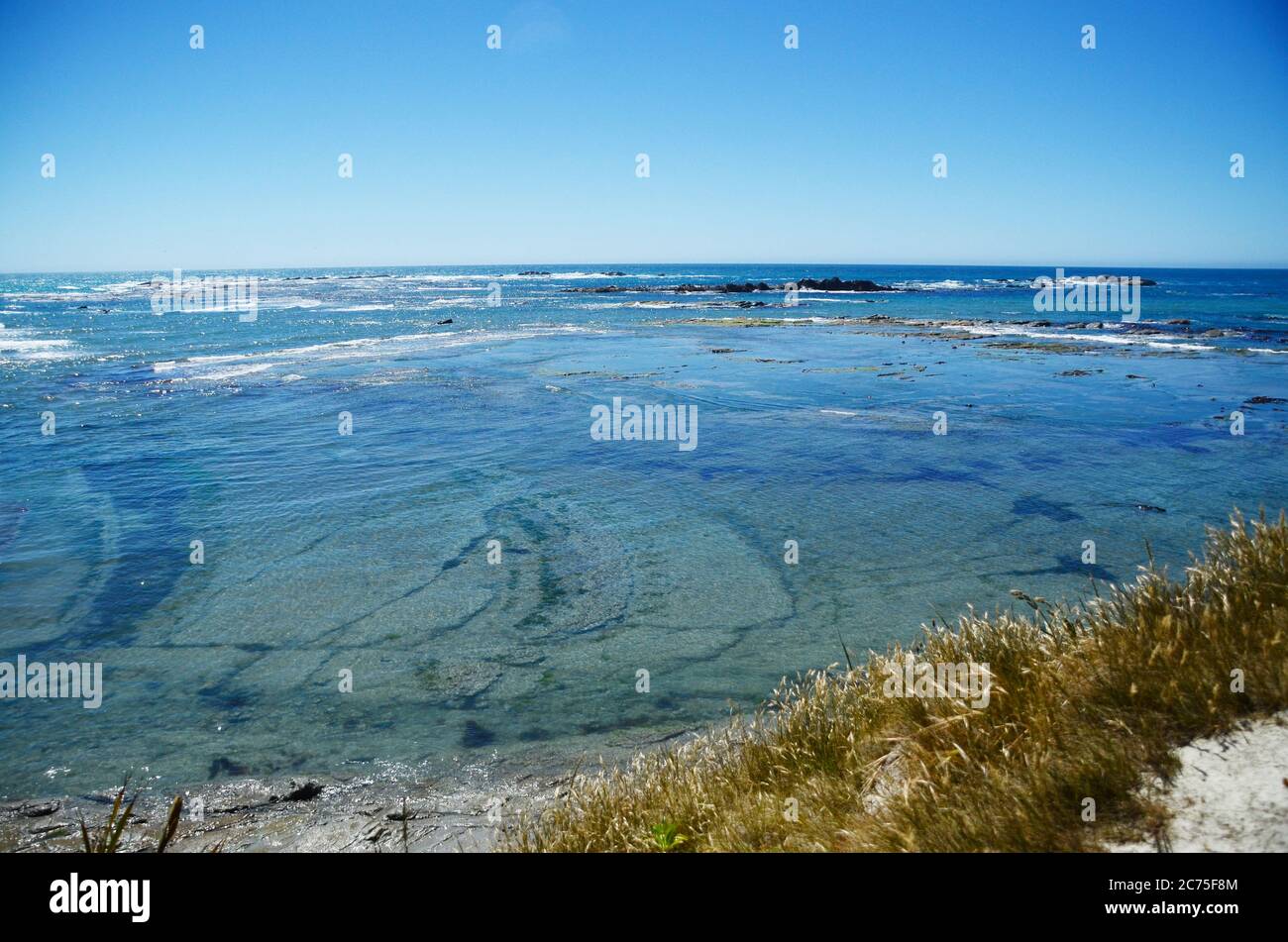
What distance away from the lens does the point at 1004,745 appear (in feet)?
14.1

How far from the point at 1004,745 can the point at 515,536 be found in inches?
384

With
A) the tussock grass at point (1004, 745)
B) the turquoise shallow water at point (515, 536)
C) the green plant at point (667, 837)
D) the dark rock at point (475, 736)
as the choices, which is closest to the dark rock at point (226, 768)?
the turquoise shallow water at point (515, 536)

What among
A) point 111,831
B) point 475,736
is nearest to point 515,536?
point 475,736

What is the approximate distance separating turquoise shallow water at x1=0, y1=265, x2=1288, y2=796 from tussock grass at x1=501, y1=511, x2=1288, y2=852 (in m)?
2.59

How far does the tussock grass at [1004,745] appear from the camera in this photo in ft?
12.2

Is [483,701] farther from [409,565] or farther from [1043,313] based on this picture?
[1043,313]

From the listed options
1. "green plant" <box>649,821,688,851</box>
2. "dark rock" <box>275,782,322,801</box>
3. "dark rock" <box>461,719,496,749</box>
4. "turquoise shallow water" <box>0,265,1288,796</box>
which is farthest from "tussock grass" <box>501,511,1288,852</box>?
"turquoise shallow water" <box>0,265,1288,796</box>

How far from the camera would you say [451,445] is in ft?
64.6

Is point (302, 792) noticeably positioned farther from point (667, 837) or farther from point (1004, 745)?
point (1004, 745)

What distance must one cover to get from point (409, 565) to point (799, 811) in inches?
338

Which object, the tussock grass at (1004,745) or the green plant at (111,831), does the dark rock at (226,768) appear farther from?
the tussock grass at (1004,745)

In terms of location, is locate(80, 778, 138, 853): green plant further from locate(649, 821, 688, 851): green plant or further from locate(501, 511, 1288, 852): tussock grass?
locate(649, 821, 688, 851): green plant

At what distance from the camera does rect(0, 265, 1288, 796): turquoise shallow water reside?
25.7ft

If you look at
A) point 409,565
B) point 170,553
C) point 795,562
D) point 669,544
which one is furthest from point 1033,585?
point 170,553
